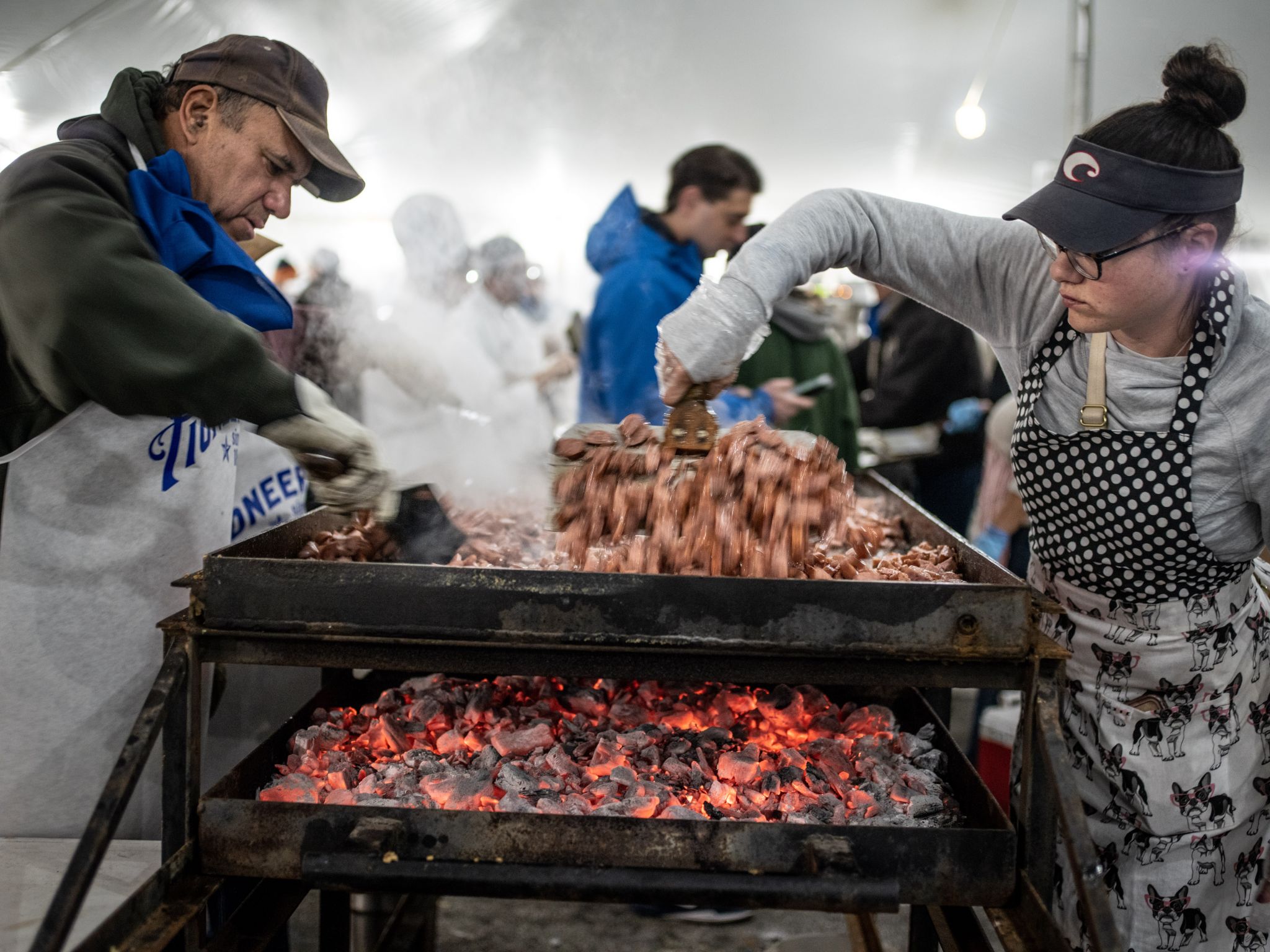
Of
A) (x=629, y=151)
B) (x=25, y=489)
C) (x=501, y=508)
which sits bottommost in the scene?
(x=501, y=508)

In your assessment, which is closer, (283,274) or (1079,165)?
(1079,165)

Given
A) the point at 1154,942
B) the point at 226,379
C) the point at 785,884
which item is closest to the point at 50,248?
the point at 226,379

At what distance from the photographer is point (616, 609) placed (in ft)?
5.68

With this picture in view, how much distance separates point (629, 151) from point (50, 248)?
10379mm

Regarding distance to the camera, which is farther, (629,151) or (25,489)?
(629,151)

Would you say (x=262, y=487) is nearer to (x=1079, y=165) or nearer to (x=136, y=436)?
(x=136, y=436)

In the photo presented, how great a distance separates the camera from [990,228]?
2219mm

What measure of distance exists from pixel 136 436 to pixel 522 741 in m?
1.26

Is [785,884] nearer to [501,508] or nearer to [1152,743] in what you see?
[1152,743]

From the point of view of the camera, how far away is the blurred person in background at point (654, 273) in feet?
12.0

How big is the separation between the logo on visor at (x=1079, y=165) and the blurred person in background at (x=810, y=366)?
251cm

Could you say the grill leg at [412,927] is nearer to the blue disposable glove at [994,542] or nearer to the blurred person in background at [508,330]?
the blurred person in background at [508,330]

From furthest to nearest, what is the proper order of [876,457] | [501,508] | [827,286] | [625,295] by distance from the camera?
[827,286], [876,457], [625,295], [501,508]

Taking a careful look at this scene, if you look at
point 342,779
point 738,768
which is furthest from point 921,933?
point 342,779
